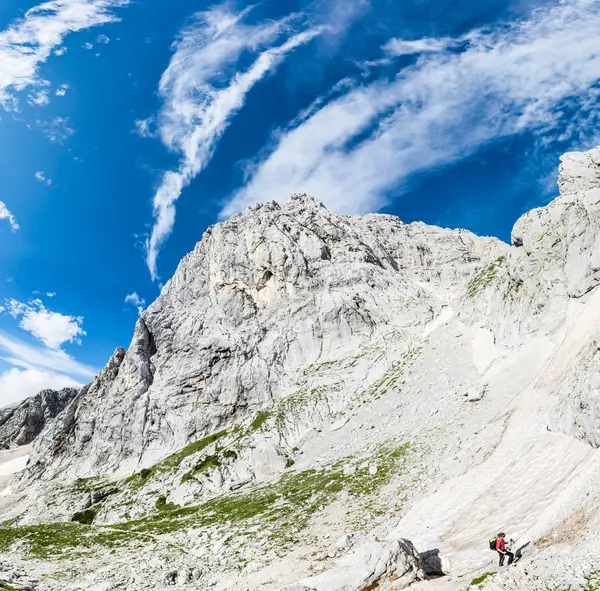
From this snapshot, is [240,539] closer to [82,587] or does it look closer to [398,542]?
[82,587]

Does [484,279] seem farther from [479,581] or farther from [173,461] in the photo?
[479,581]

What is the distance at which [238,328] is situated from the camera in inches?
4761

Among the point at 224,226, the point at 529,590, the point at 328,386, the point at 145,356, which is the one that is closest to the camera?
the point at 529,590

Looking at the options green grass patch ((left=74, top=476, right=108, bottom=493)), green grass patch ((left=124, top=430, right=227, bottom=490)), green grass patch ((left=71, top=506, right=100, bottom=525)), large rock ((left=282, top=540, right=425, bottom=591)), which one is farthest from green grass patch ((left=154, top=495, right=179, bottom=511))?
large rock ((left=282, top=540, right=425, bottom=591))

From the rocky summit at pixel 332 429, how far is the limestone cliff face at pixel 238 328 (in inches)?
26.2

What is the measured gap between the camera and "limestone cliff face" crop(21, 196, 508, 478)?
10231cm

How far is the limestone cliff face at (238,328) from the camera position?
102 metres

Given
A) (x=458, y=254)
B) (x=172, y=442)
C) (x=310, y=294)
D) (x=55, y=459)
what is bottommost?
(x=172, y=442)

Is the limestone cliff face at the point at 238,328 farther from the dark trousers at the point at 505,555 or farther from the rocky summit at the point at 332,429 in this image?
the dark trousers at the point at 505,555

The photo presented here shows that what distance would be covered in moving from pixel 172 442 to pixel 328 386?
46.1m

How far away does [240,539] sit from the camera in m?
33.2

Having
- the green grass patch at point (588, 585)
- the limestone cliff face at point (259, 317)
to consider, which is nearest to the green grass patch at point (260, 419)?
the limestone cliff face at point (259, 317)

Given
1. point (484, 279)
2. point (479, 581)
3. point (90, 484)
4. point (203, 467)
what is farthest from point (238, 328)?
point (479, 581)

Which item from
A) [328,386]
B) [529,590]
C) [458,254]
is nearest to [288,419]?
[328,386]
